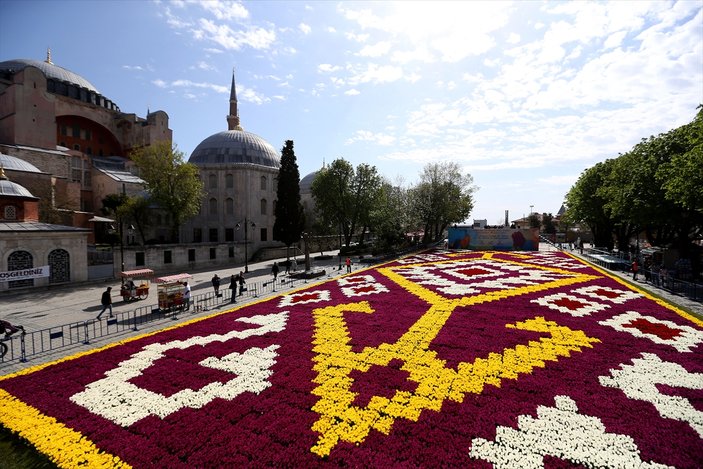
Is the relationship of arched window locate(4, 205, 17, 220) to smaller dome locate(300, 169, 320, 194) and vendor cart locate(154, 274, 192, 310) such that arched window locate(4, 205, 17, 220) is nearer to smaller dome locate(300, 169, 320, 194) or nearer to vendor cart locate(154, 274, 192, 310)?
vendor cart locate(154, 274, 192, 310)

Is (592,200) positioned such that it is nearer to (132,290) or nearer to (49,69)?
(132,290)

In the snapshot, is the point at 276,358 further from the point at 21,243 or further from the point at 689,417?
the point at 21,243

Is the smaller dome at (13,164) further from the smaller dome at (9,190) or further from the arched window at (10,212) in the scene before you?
the arched window at (10,212)

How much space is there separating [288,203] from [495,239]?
3149cm

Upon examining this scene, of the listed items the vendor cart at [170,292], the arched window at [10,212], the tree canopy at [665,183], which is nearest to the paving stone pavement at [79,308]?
the vendor cart at [170,292]

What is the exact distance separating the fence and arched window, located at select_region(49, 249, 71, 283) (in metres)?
11.8

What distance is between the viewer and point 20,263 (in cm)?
2355

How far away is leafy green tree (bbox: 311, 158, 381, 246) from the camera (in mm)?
47781

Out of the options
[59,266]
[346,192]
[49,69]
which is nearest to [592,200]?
[346,192]

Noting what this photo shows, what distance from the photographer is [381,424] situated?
7.55m

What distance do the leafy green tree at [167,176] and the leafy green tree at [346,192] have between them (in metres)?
16.9

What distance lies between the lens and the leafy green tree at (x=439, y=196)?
176 feet

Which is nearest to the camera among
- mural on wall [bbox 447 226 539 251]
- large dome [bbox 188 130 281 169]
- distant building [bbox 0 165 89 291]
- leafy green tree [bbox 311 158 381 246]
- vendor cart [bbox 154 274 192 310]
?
vendor cart [bbox 154 274 192 310]

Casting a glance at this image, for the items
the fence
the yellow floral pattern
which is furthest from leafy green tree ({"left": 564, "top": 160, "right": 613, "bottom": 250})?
the fence
